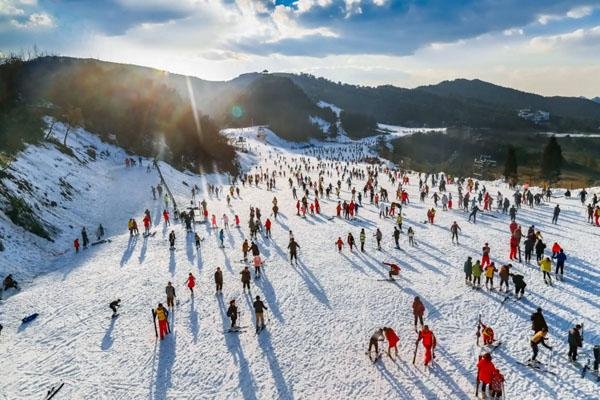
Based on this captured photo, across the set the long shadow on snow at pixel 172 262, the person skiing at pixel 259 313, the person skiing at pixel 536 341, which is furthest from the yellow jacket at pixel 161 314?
the person skiing at pixel 536 341

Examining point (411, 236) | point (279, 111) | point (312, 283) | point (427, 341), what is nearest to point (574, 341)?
point (427, 341)

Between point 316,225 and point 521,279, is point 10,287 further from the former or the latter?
point 521,279

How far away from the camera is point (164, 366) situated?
13398 millimetres

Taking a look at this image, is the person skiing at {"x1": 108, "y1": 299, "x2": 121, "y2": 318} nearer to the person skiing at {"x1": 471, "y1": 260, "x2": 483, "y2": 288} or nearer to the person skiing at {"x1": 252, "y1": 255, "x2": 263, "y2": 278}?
the person skiing at {"x1": 252, "y1": 255, "x2": 263, "y2": 278}

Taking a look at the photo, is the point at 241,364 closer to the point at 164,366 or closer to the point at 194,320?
the point at 164,366

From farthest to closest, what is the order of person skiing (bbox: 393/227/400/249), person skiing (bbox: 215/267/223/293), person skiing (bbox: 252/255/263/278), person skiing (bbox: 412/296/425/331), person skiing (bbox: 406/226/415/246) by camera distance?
person skiing (bbox: 406/226/415/246) → person skiing (bbox: 393/227/400/249) → person skiing (bbox: 252/255/263/278) → person skiing (bbox: 215/267/223/293) → person skiing (bbox: 412/296/425/331)

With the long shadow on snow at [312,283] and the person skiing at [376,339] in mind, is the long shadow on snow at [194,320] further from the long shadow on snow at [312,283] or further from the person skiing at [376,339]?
the person skiing at [376,339]

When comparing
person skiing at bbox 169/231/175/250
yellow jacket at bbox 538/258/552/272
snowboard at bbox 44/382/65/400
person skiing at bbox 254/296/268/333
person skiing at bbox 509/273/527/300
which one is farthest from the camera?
person skiing at bbox 169/231/175/250

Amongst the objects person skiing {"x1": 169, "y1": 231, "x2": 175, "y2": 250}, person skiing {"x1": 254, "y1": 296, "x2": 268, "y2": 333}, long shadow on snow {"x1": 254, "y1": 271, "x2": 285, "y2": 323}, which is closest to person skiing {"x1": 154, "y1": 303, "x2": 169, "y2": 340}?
person skiing {"x1": 254, "y1": 296, "x2": 268, "y2": 333}

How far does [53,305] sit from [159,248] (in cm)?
789

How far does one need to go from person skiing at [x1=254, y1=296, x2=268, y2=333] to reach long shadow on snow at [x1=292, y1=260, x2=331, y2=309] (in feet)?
9.74

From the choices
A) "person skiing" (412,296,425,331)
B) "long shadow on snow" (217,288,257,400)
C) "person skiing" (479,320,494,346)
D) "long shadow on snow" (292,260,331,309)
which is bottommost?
"long shadow on snow" (217,288,257,400)

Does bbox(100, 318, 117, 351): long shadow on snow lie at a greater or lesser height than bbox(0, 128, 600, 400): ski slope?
lesser

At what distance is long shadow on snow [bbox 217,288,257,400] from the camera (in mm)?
12073
